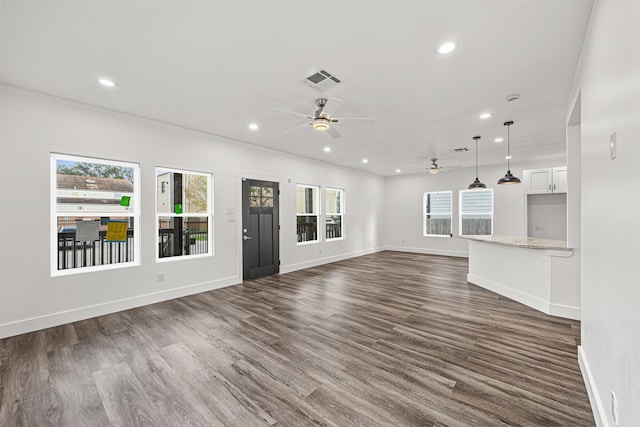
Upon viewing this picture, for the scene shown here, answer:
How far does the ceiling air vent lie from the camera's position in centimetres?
276

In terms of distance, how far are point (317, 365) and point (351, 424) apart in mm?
722

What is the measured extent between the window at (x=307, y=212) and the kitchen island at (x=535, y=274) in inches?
150

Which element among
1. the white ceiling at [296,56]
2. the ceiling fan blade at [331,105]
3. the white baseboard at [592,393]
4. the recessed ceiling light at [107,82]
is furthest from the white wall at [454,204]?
the recessed ceiling light at [107,82]

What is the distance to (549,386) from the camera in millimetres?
2090

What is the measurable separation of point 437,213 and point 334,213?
3694mm

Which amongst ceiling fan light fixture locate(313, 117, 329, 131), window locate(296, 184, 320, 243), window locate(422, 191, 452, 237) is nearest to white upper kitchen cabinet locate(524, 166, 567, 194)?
window locate(422, 191, 452, 237)

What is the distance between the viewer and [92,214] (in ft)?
11.9

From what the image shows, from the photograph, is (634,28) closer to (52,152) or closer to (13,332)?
(52,152)

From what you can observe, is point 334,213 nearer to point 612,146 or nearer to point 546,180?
point 546,180

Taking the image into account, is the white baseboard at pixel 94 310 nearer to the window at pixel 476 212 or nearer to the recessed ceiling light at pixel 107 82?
the recessed ceiling light at pixel 107 82

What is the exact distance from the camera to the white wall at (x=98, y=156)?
9.95 ft

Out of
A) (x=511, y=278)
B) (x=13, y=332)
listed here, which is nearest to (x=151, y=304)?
(x=13, y=332)

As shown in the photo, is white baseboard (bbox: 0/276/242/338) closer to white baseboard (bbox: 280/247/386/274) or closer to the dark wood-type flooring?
the dark wood-type flooring

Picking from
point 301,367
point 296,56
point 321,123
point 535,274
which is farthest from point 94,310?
point 535,274
